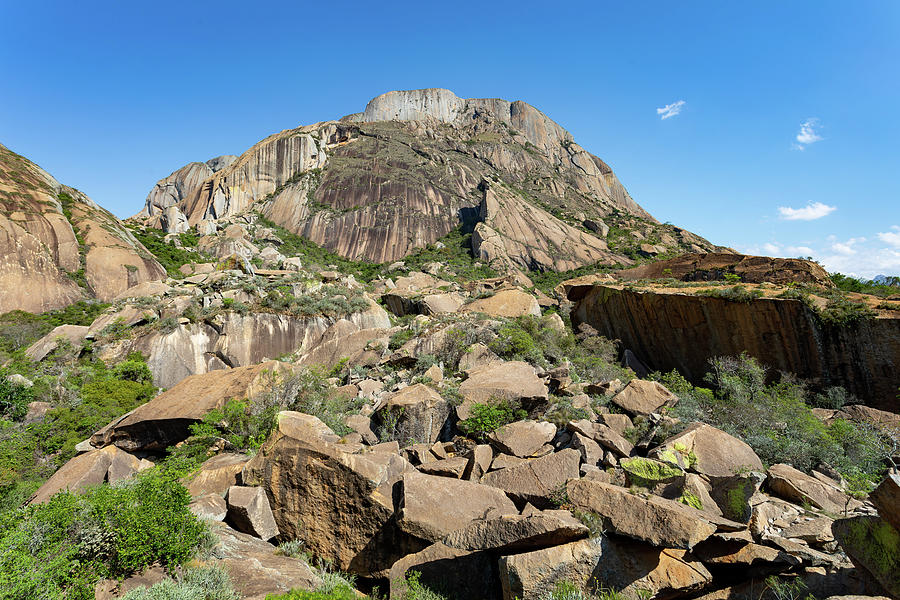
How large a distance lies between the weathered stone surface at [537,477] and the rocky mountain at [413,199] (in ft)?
165

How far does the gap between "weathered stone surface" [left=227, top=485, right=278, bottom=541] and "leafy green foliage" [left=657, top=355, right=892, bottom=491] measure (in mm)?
8901

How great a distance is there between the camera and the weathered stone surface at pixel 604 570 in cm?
396

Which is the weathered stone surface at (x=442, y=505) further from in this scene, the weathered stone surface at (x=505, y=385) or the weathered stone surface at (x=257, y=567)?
the weathered stone surface at (x=505, y=385)

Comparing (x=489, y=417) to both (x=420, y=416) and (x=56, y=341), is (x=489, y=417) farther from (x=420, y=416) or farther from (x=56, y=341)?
(x=56, y=341)

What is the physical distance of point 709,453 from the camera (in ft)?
22.4

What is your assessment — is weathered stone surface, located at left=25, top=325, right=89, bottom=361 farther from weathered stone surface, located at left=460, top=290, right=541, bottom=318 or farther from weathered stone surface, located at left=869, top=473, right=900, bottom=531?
weathered stone surface, located at left=869, top=473, right=900, bottom=531

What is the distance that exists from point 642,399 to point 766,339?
30.0ft

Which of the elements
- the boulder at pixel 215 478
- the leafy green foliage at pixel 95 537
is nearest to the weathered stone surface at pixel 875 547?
the leafy green foliage at pixel 95 537

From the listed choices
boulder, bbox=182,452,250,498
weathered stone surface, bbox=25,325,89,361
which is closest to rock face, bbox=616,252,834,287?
boulder, bbox=182,452,250,498

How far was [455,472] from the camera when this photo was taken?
21.6ft

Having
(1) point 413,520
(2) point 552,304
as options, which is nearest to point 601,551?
(1) point 413,520

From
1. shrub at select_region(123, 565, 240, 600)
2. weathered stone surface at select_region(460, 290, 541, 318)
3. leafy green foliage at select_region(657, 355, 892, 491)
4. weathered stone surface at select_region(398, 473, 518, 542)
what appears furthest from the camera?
weathered stone surface at select_region(460, 290, 541, 318)

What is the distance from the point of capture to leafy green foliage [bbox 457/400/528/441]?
8.05 meters

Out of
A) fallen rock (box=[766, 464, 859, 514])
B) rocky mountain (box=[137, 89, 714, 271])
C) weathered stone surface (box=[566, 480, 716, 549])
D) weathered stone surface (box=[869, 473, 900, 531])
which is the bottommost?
fallen rock (box=[766, 464, 859, 514])
